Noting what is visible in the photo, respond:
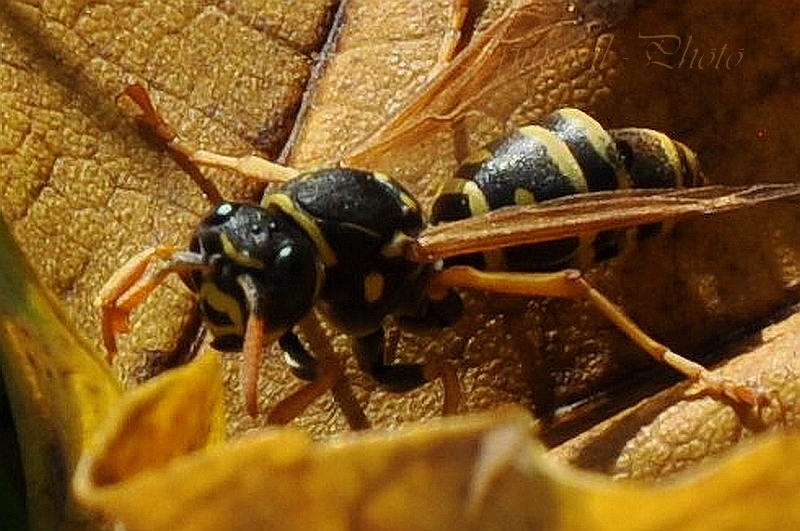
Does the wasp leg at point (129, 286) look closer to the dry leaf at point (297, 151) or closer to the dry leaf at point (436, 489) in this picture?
the dry leaf at point (297, 151)

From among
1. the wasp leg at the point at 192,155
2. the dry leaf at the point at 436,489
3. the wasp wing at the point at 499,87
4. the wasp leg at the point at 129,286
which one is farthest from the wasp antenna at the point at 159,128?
the dry leaf at the point at 436,489

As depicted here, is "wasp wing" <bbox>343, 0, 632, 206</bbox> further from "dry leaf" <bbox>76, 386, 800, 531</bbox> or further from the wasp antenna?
"dry leaf" <bbox>76, 386, 800, 531</bbox>

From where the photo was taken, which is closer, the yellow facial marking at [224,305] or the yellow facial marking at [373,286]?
the yellow facial marking at [224,305]

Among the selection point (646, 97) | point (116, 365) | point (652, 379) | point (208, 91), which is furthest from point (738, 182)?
point (116, 365)

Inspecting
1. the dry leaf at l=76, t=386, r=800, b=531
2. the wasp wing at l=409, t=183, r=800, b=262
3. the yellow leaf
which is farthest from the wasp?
the dry leaf at l=76, t=386, r=800, b=531

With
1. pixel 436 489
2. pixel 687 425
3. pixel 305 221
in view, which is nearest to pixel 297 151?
pixel 305 221

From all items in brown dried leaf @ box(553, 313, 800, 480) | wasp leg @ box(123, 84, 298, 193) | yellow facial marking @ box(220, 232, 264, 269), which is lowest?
brown dried leaf @ box(553, 313, 800, 480)

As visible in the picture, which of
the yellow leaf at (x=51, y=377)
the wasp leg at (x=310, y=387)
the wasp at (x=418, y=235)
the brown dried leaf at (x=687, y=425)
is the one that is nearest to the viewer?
the yellow leaf at (x=51, y=377)
